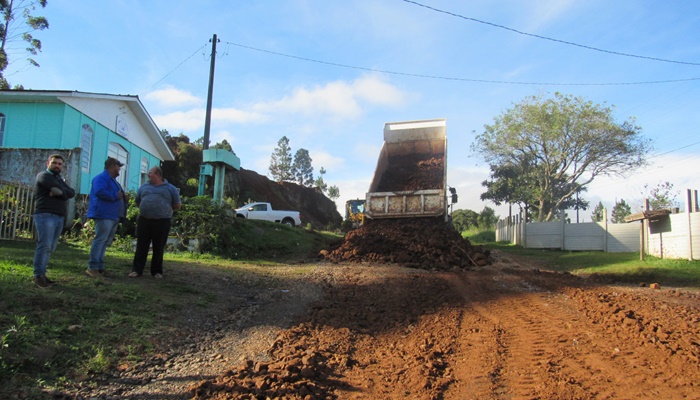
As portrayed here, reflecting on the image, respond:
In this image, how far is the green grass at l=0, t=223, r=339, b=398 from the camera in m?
3.13

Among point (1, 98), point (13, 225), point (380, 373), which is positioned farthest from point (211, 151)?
point (380, 373)

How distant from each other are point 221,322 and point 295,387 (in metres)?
2.05

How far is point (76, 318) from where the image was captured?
4.01 meters

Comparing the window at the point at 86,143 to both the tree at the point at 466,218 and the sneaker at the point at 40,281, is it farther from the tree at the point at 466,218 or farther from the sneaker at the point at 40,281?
the tree at the point at 466,218

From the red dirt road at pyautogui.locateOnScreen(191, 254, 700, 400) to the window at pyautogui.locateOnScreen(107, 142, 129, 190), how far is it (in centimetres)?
1411

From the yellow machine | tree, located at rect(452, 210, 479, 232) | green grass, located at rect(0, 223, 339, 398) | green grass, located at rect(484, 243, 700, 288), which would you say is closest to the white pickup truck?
the yellow machine

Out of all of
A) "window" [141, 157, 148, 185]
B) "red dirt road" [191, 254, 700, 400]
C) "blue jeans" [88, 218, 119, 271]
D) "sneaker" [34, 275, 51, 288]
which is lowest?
"red dirt road" [191, 254, 700, 400]

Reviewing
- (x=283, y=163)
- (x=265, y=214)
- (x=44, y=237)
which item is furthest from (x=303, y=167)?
(x=44, y=237)

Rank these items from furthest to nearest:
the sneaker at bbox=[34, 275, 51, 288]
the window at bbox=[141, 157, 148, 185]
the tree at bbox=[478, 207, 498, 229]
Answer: the tree at bbox=[478, 207, 498, 229] → the window at bbox=[141, 157, 148, 185] → the sneaker at bbox=[34, 275, 51, 288]

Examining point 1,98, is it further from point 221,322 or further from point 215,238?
point 221,322

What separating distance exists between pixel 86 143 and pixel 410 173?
11268 millimetres

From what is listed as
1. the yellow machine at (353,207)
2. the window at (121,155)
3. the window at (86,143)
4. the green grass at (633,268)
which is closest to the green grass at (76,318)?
the green grass at (633,268)

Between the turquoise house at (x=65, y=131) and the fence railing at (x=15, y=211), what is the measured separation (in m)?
1.81

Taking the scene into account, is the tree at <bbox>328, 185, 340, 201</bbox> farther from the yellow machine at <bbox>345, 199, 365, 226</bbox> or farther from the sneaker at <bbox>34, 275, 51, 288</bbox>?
the sneaker at <bbox>34, 275, 51, 288</bbox>
